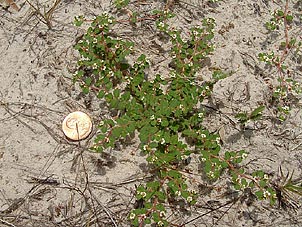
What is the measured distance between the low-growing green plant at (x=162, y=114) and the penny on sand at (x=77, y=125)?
0.67ft

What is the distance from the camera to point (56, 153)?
329cm

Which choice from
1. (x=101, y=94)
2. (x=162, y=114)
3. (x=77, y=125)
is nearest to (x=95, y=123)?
(x=77, y=125)

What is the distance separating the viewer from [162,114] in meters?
3.05

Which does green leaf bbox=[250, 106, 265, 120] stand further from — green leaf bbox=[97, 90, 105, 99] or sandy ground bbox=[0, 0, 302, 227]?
green leaf bbox=[97, 90, 105, 99]

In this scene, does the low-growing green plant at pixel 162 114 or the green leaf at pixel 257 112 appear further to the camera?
the green leaf at pixel 257 112

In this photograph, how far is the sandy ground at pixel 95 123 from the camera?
3.17 metres

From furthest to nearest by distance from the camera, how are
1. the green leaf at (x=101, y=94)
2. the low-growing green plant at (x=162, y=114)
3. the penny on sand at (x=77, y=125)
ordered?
the penny on sand at (x=77, y=125), the green leaf at (x=101, y=94), the low-growing green plant at (x=162, y=114)

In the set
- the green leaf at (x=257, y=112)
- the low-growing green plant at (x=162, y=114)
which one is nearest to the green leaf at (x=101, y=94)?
the low-growing green plant at (x=162, y=114)

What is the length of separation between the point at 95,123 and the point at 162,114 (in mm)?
573

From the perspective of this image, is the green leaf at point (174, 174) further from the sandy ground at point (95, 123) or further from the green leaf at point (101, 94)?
the green leaf at point (101, 94)

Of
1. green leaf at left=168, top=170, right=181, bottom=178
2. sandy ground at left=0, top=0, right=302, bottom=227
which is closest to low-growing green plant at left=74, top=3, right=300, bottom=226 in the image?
green leaf at left=168, top=170, right=181, bottom=178

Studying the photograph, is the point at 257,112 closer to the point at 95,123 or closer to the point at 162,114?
the point at 162,114

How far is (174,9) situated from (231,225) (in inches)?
68.7

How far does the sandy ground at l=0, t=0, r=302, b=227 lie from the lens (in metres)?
3.17
